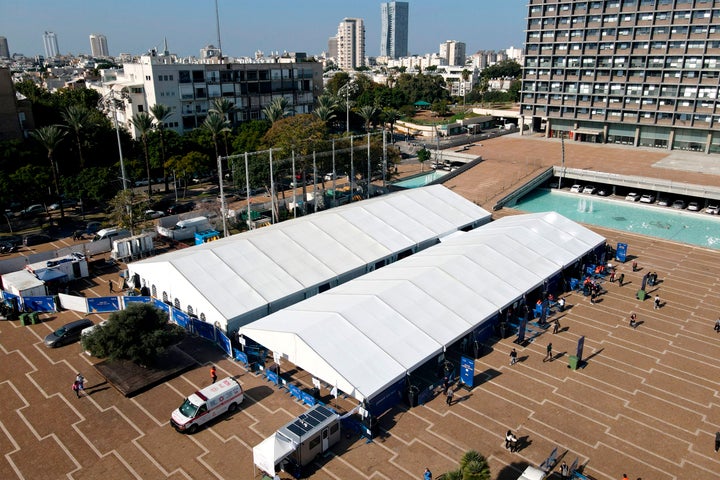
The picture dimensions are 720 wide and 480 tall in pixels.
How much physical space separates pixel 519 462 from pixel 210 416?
14.6 meters

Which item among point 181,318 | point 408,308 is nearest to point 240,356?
point 181,318

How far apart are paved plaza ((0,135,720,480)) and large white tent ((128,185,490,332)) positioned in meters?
3.72

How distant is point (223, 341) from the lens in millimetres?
31656

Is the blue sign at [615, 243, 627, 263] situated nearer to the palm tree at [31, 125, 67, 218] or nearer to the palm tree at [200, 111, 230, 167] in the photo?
the palm tree at [200, 111, 230, 167]

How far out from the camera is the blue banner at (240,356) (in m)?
30.2

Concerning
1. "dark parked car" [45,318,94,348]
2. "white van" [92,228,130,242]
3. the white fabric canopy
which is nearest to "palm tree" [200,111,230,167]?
"white van" [92,228,130,242]

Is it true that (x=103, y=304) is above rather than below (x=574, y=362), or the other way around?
above

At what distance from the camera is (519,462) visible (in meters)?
23.0

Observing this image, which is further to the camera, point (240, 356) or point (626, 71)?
point (626, 71)

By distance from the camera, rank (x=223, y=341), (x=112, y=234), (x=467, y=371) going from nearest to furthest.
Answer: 1. (x=467, y=371)
2. (x=223, y=341)
3. (x=112, y=234)

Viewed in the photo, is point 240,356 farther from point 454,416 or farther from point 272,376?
point 454,416

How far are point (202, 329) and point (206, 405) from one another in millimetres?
8689

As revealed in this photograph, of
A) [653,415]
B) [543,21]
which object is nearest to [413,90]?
[543,21]

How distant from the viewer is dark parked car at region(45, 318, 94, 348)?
32.5 meters
